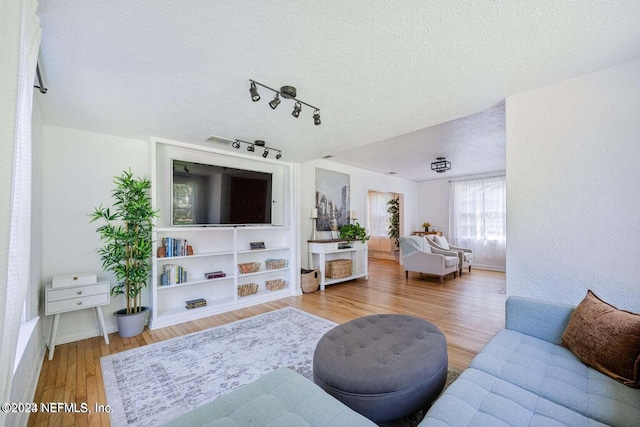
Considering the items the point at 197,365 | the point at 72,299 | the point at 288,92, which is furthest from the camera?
the point at 72,299

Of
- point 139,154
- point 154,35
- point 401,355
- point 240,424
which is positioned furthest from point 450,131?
point 139,154

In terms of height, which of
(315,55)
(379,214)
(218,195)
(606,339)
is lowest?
(606,339)

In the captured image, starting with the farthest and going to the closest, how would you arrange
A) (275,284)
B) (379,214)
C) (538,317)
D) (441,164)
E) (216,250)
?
(379,214), (441,164), (275,284), (216,250), (538,317)

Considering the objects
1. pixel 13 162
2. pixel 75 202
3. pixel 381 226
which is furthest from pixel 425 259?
pixel 13 162

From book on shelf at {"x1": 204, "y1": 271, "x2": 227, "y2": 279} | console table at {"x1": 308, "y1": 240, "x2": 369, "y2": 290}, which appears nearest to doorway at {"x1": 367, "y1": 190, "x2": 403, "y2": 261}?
console table at {"x1": 308, "y1": 240, "x2": 369, "y2": 290}

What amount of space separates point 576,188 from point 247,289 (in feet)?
12.7

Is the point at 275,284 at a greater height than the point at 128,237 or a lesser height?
→ lesser

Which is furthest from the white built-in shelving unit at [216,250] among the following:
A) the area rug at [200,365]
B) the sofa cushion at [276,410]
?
the sofa cushion at [276,410]

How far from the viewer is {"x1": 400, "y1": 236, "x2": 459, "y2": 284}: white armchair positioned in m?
5.24

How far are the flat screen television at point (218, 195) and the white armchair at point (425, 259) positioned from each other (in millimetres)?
3185

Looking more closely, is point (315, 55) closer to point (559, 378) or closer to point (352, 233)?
point (559, 378)

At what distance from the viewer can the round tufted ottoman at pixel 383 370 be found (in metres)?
1.39

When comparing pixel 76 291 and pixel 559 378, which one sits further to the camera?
pixel 76 291

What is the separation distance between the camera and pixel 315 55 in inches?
65.2
